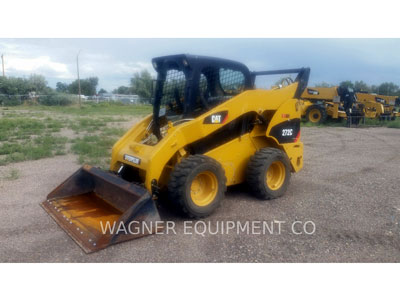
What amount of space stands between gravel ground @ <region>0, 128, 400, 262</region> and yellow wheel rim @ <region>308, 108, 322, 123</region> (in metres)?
11.7

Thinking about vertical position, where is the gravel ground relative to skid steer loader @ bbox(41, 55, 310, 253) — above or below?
below

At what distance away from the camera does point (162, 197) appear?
16.8 ft

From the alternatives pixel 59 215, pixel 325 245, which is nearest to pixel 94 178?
pixel 59 215

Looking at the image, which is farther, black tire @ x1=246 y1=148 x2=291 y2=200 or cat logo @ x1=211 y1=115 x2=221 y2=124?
black tire @ x1=246 y1=148 x2=291 y2=200

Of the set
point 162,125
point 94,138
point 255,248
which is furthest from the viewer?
point 94,138

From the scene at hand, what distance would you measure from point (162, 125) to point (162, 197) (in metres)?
1.16

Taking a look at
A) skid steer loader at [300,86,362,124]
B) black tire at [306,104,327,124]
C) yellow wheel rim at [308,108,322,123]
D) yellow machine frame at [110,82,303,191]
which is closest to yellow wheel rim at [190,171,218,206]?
yellow machine frame at [110,82,303,191]

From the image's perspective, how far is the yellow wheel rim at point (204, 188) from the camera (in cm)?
443

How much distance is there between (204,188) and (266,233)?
104 centimetres

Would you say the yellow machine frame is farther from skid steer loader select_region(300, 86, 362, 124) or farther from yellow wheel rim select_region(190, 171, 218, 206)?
skid steer loader select_region(300, 86, 362, 124)

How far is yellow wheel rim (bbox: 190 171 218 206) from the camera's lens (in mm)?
4430

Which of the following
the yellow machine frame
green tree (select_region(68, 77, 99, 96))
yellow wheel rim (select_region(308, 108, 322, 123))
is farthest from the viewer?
green tree (select_region(68, 77, 99, 96))

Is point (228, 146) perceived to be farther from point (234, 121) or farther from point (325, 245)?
point (325, 245)

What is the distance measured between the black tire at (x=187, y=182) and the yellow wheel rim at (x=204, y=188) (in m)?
0.08
